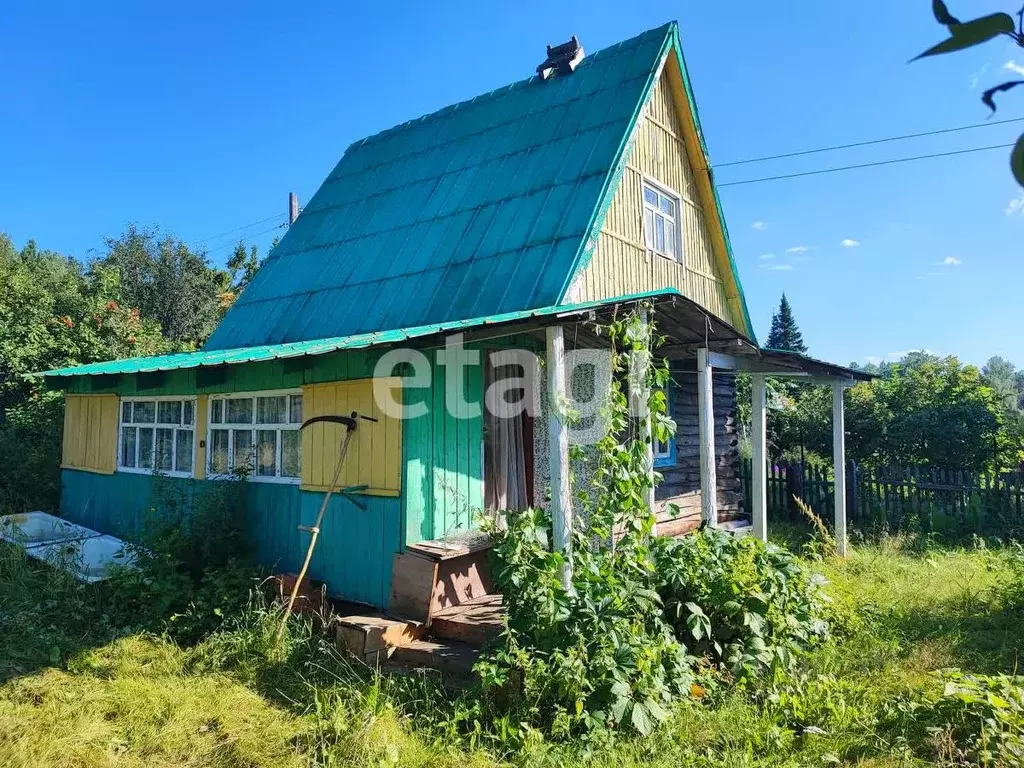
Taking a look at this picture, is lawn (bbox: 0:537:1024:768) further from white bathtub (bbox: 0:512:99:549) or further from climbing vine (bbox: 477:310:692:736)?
white bathtub (bbox: 0:512:99:549)

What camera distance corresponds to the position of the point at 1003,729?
3.99m

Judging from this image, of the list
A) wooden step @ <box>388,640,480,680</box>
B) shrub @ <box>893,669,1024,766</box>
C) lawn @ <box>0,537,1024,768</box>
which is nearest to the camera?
shrub @ <box>893,669,1024,766</box>

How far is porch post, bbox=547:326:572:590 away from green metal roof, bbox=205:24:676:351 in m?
2.21

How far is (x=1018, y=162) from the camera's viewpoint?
793 mm

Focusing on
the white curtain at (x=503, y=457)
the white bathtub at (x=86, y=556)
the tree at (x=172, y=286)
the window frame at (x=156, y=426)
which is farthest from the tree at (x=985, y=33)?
the tree at (x=172, y=286)

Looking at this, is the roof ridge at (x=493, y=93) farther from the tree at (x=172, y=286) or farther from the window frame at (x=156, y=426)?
the tree at (x=172, y=286)

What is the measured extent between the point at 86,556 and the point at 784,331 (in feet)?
177

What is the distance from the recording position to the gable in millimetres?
8977

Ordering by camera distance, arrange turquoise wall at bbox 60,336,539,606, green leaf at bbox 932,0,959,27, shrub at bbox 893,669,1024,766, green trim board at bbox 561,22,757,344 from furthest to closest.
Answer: green trim board at bbox 561,22,757,344
turquoise wall at bbox 60,336,539,606
shrub at bbox 893,669,1024,766
green leaf at bbox 932,0,959,27

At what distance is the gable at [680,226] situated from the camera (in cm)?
898

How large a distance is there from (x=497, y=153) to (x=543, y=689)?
8.14 meters

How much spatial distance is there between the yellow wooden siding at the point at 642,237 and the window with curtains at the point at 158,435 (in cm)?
529

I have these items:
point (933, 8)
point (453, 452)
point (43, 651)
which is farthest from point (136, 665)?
point (933, 8)

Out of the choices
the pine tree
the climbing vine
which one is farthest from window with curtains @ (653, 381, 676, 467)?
the pine tree
